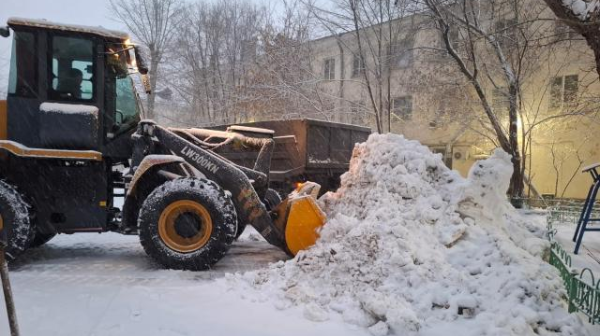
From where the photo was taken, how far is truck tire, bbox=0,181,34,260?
5539 mm

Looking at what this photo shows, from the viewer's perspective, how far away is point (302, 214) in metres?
5.70

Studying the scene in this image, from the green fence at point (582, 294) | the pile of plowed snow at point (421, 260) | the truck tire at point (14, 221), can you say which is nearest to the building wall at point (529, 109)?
the pile of plowed snow at point (421, 260)

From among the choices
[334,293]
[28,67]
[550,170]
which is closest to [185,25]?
[550,170]

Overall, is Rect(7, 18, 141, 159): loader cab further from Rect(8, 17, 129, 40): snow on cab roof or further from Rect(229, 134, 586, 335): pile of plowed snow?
Rect(229, 134, 586, 335): pile of plowed snow

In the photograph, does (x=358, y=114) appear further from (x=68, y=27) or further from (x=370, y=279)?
(x=370, y=279)

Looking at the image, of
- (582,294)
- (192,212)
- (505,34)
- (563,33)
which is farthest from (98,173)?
(505,34)

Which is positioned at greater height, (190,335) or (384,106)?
(384,106)

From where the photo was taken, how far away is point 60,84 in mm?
6008

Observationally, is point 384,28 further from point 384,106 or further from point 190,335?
point 190,335

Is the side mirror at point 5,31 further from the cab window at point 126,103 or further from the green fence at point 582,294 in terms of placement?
the green fence at point 582,294

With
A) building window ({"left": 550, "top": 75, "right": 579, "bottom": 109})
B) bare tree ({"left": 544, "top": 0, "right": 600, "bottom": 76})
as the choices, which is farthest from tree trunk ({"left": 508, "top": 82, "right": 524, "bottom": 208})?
bare tree ({"left": 544, "top": 0, "right": 600, "bottom": 76})

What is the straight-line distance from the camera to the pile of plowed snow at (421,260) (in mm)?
3941

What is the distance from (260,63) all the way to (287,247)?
16148 millimetres

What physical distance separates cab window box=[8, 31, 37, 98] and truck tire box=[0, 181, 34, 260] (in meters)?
1.27
